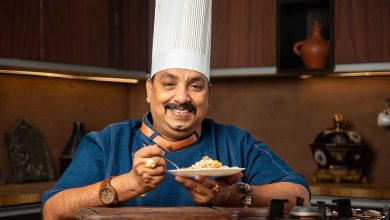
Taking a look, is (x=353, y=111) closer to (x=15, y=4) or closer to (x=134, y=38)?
(x=134, y=38)

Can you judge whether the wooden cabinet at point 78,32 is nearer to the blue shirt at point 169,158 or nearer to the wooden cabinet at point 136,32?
the wooden cabinet at point 136,32

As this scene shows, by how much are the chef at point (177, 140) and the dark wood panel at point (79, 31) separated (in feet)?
4.81

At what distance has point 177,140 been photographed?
6.53ft

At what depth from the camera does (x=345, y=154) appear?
3.53m

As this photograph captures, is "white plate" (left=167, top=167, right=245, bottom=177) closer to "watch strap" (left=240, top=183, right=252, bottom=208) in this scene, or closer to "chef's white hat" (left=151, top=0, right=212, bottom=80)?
"watch strap" (left=240, top=183, right=252, bottom=208)

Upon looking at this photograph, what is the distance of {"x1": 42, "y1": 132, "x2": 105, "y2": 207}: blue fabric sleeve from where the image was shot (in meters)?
1.82

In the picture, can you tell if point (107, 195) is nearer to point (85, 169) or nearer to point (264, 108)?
point (85, 169)

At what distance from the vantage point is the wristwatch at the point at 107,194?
5.33 feet

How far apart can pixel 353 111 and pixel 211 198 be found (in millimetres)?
2339

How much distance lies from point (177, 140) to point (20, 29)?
1.51m

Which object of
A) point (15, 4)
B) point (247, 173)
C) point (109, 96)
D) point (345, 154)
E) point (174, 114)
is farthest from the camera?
point (109, 96)

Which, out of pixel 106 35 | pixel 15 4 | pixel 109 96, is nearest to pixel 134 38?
pixel 106 35

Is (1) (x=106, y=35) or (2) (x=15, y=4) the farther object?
(1) (x=106, y=35)

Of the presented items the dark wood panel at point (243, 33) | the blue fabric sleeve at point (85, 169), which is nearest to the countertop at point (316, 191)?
the dark wood panel at point (243, 33)
